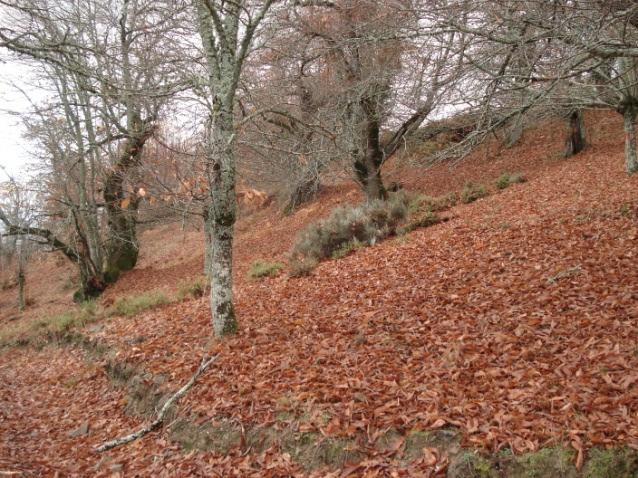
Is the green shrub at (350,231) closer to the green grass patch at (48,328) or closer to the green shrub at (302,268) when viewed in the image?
the green shrub at (302,268)

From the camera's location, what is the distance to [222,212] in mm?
5645

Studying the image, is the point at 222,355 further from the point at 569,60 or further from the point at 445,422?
the point at 569,60

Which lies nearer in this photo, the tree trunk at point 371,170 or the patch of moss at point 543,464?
the patch of moss at point 543,464

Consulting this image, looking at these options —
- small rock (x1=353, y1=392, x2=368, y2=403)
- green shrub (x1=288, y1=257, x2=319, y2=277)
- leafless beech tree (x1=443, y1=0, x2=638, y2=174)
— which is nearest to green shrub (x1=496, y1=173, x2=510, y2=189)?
green shrub (x1=288, y1=257, x2=319, y2=277)

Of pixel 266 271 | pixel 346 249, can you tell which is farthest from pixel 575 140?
pixel 266 271

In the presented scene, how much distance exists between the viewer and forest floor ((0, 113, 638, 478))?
11.2 ft

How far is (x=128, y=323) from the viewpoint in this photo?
349 inches

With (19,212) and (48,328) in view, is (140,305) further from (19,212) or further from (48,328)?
(19,212)

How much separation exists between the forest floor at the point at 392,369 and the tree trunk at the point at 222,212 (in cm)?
40

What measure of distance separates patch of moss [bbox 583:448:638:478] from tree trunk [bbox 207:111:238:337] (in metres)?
4.17

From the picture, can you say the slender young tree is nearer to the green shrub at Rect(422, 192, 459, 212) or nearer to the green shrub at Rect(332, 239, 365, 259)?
the green shrub at Rect(332, 239, 365, 259)

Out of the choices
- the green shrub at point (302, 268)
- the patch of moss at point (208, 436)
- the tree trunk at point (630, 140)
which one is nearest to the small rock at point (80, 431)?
the patch of moss at point (208, 436)

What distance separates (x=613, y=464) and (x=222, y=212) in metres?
4.44

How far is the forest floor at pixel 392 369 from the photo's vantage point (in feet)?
11.2
